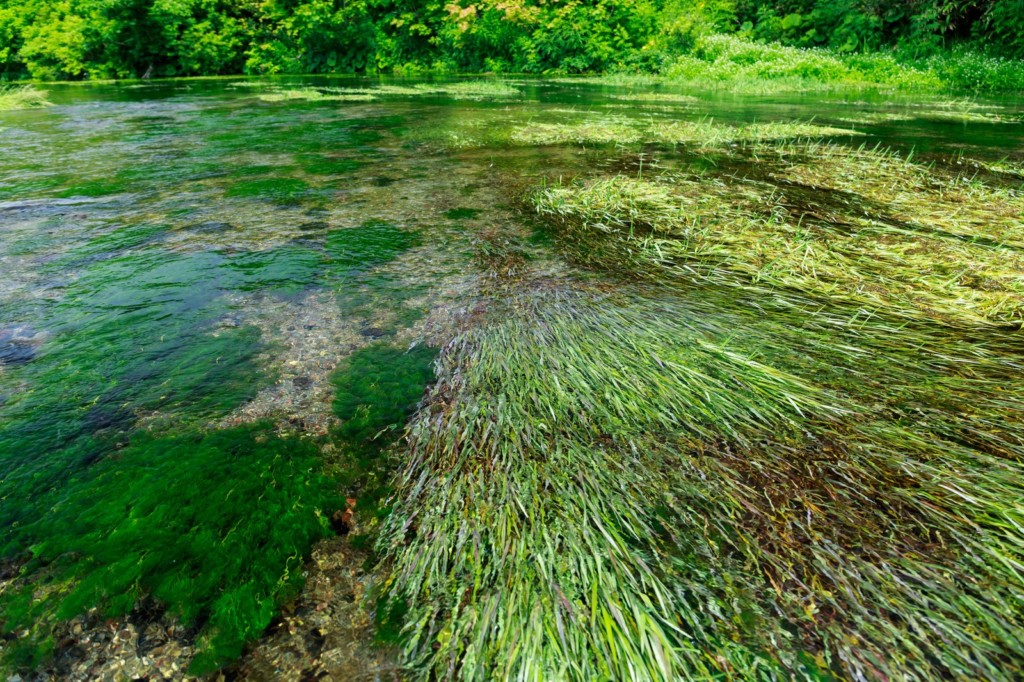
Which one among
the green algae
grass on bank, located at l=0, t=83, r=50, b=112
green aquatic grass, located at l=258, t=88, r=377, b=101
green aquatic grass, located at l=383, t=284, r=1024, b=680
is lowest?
green aquatic grass, located at l=383, t=284, r=1024, b=680

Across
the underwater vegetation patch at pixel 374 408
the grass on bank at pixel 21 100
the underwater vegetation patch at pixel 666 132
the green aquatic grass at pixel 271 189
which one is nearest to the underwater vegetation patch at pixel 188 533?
the underwater vegetation patch at pixel 374 408

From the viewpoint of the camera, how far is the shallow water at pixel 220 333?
174 cm

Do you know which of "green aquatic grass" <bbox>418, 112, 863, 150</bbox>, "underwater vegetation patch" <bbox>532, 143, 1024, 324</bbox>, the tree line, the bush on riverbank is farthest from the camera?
the tree line

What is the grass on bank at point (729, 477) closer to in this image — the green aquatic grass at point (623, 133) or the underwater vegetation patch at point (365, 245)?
the underwater vegetation patch at point (365, 245)

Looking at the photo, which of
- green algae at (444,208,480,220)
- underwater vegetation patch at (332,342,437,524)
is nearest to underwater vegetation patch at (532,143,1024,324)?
green algae at (444,208,480,220)

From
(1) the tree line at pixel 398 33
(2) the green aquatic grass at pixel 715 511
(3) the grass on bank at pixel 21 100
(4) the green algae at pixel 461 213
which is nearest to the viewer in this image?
(2) the green aquatic grass at pixel 715 511

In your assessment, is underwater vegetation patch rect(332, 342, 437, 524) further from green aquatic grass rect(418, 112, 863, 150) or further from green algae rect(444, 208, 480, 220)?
green aquatic grass rect(418, 112, 863, 150)

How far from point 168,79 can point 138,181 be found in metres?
19.0

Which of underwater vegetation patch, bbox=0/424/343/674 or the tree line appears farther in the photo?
the tree line

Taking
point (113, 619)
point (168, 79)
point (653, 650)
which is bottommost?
point (113, 619)

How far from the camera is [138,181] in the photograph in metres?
5.98

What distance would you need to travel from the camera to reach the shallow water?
1.74 metres

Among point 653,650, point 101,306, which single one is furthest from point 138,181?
point 653,650

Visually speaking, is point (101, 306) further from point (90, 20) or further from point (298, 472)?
point (90, 20)
